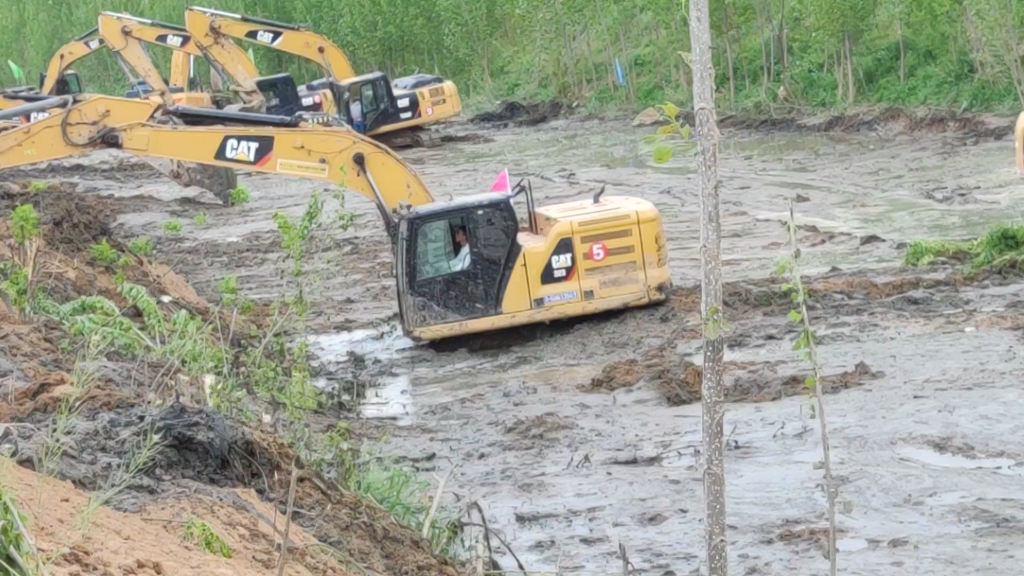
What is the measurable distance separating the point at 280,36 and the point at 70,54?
463cm

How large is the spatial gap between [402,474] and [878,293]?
8.38 m

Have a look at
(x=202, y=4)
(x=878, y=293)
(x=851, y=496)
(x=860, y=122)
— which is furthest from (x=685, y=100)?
(x=851, y=496)

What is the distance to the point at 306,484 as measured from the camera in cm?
889

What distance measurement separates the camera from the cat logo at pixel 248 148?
15.8 m

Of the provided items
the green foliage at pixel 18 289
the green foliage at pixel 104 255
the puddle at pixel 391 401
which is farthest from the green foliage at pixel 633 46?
the green foliage at pixel 18 289

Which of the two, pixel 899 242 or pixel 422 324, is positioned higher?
pixel 422 324

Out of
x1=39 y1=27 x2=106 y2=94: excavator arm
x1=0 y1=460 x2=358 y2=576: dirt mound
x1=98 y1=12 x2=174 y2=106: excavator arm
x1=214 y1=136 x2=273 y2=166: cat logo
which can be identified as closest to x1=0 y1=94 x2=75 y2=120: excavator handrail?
x1=214 y1=136 x2=273 y2=166: cat logo

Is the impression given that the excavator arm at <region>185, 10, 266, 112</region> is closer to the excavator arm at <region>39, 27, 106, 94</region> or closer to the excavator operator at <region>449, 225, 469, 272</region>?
the excavator arm at <region>39, 27, 106, 94</region>

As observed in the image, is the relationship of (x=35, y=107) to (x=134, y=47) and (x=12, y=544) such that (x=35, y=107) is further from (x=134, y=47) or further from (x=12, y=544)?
(x=134, y=47)

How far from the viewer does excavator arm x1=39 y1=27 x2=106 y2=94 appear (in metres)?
33.3

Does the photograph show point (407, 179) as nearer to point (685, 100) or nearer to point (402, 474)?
point (402, 474)

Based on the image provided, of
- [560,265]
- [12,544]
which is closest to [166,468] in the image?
[12,544]

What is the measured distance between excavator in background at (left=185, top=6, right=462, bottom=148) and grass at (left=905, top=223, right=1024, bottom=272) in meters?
16.4

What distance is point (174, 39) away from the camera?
30938 millimetres
